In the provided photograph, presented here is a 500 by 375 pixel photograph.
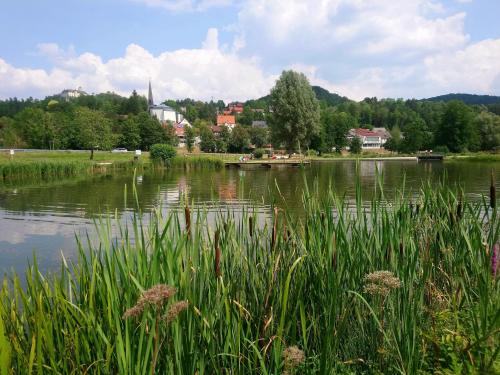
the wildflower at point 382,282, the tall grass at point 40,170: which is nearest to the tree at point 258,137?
the tall grass at point 40,170

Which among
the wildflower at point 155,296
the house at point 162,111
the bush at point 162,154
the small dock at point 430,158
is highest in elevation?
the house at point 162,111

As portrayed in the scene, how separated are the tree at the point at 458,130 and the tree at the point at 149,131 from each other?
5242 centimetres

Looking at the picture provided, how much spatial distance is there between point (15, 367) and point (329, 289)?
2.00m

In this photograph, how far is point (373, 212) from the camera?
3.96 m

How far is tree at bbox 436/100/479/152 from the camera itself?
8175 centimetres

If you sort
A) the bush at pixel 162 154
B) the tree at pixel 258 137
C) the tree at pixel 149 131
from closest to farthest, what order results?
1. the bush at pixel 162 154
2. the tree at pixel 149 131
3. the tree at pixel 258 137

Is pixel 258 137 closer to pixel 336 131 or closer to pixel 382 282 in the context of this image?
pixel 336 131

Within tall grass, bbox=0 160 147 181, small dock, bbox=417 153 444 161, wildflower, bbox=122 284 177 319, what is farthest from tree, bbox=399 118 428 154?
wildflower, bbox=122 284 177 319

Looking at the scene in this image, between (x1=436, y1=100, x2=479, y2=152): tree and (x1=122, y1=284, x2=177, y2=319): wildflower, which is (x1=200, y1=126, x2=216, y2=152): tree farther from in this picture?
(x1=122, y1=284, x2=177, y2=319): wildflower

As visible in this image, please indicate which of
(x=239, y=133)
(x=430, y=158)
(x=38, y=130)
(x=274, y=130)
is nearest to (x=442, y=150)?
(x=430, y=158)

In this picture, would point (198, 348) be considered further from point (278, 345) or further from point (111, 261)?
point (111, 261)

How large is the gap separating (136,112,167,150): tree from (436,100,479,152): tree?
52.4m

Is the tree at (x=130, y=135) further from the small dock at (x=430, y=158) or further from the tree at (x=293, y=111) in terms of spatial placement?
the small dock at (x=430, y=158)

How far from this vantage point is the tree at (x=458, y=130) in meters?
81.8
